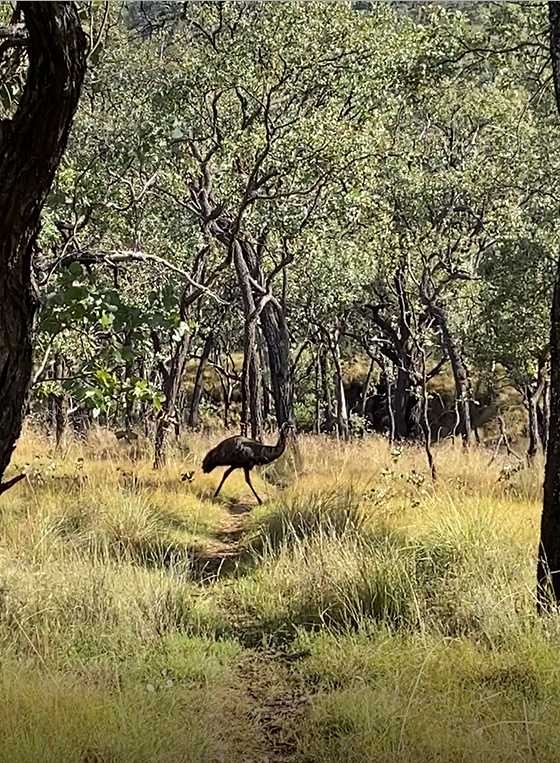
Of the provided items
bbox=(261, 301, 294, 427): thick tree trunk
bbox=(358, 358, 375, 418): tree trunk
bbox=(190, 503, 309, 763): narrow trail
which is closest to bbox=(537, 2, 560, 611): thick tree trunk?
bbox=(190, 503, 309, 763): narrow trail

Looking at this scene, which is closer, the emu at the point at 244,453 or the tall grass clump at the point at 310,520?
the tall grass clump at the point at 310,520

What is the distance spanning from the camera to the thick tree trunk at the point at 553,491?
14.9 feet

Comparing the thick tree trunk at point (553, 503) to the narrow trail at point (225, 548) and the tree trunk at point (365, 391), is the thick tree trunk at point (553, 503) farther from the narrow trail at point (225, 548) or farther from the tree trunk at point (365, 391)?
the tree trunk at point (365, 391)

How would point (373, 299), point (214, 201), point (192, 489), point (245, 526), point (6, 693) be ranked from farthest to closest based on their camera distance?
point (373, 299), point (214, 201), point (192, 489), point (245, 526), point (6, 693)

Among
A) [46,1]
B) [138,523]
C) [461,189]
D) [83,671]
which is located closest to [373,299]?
[461,189]

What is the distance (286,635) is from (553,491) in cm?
190

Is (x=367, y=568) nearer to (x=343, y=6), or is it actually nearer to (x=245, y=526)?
(x=245, y=526)

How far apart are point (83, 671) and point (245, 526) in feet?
14.7

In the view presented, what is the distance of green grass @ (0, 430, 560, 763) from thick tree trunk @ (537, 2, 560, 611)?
15 cm

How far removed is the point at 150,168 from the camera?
1119 cm

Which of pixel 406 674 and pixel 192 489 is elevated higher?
pixel 192 489

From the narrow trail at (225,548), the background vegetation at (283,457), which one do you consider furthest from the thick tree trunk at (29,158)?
the narrow trail at (225,548)

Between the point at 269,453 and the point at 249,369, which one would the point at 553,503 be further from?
the point at 249,369

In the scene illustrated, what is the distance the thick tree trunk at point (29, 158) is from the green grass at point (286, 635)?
5.58 feet
